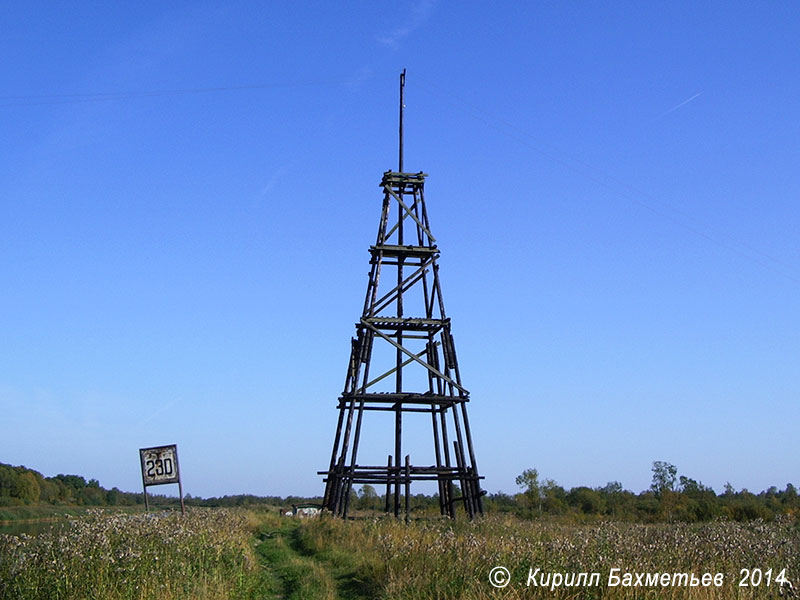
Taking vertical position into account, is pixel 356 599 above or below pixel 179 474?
below

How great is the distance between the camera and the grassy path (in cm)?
1288

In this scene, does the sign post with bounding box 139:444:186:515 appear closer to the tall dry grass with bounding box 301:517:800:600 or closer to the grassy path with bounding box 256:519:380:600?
the grassy path with bounding box 256:519:380:600

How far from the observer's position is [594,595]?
9875mm

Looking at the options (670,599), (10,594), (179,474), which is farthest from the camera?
(179,474)

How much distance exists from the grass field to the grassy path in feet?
0.12

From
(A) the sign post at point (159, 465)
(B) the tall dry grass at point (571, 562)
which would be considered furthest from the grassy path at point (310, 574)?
(A) the sign post at point (159, 465)

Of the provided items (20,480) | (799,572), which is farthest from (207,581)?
(20,480)

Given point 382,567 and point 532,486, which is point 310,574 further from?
point 532,486

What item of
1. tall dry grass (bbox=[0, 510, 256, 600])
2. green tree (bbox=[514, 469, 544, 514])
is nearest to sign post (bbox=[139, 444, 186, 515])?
tall dry grass (bbox=[0, 510, 256, 600])

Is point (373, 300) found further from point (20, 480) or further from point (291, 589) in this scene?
point (20, 480)

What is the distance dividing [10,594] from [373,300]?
16.7 metres

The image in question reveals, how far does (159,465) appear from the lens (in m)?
19.8

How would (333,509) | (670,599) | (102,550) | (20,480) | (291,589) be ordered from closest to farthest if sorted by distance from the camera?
(670,599)
(102,550)
(291,589)
(333,509)
(20,480)

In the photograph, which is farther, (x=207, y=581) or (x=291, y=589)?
(x=291, y=589)
